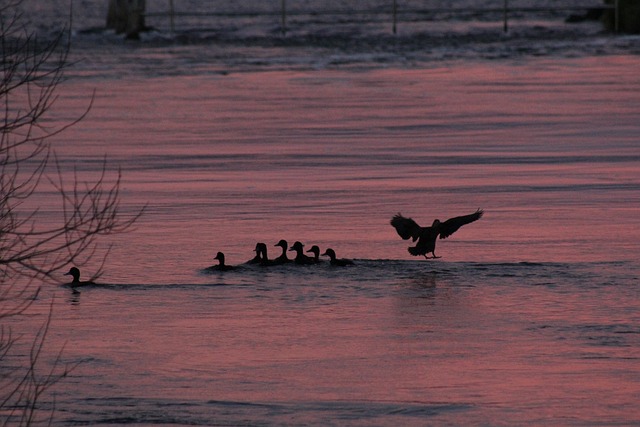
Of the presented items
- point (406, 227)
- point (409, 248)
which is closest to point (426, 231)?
point (409, 248)

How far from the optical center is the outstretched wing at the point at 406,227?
14.2 meters

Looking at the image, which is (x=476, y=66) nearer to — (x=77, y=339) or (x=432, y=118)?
(x=432, y=118)

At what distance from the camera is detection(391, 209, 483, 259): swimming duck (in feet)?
46.2

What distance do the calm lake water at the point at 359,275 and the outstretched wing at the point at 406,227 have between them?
0.25m

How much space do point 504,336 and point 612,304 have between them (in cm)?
122

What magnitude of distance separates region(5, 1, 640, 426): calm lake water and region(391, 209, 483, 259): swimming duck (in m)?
0.20

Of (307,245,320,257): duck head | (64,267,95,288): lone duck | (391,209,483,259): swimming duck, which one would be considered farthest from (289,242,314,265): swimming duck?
(64,267,95,288): lone duck

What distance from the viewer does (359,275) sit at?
13.6 meters

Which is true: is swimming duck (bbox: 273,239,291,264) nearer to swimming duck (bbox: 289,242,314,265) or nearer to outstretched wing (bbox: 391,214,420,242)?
swimming duck (bbox: 289,242,314,265)

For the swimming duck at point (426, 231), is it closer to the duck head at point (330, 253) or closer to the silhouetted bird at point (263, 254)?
the duck head at point (330, 253)

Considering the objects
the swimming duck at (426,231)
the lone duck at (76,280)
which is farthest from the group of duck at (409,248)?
the lone duck at (76,280)

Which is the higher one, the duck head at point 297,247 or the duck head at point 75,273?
the duck head at point 297,247

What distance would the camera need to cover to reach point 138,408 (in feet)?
31.3

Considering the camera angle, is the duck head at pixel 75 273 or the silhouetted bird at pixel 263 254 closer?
the duck head at pixel 75 273
